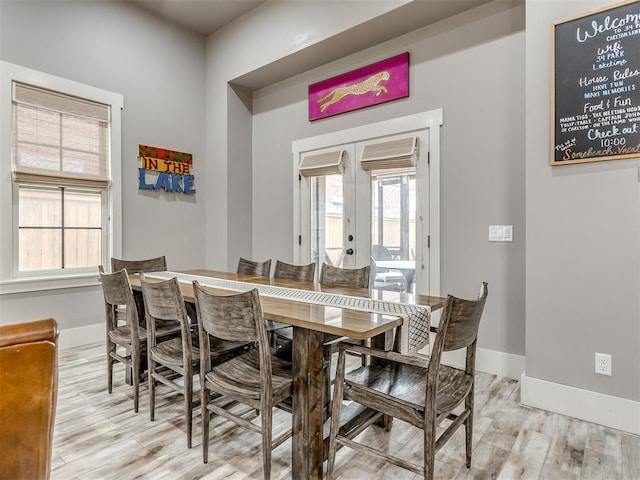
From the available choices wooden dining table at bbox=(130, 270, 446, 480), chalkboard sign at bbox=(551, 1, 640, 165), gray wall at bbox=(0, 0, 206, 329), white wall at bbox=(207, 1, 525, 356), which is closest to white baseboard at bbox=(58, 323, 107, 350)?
gray wall at bbox=(0, 0, 206, 329)

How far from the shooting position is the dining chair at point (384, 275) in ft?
11.5

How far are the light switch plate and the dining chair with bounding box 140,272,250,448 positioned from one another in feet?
6.88

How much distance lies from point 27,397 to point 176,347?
123 cm

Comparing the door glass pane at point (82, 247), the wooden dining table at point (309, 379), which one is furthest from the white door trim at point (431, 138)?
the door glass pane at point (82, 247)

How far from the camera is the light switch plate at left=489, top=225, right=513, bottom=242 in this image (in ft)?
9.35

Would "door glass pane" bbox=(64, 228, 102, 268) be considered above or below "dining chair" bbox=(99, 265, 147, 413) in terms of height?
above

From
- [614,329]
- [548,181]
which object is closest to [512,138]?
[548,181]

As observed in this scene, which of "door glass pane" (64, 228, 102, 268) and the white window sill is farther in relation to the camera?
"door glass pane" (64, 228, 102, 268)

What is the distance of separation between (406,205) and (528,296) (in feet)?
4.47

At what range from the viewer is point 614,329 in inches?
82.8

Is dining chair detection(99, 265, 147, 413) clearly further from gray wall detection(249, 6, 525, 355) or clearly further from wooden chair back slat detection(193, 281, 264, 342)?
gray wall detection(249, 6, 525, 355)

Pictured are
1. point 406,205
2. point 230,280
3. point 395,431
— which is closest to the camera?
point 395,431

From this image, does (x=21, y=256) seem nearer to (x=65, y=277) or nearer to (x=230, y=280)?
(x=65, y=277)

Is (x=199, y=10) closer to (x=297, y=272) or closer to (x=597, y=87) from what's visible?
(x=297, y=272)
